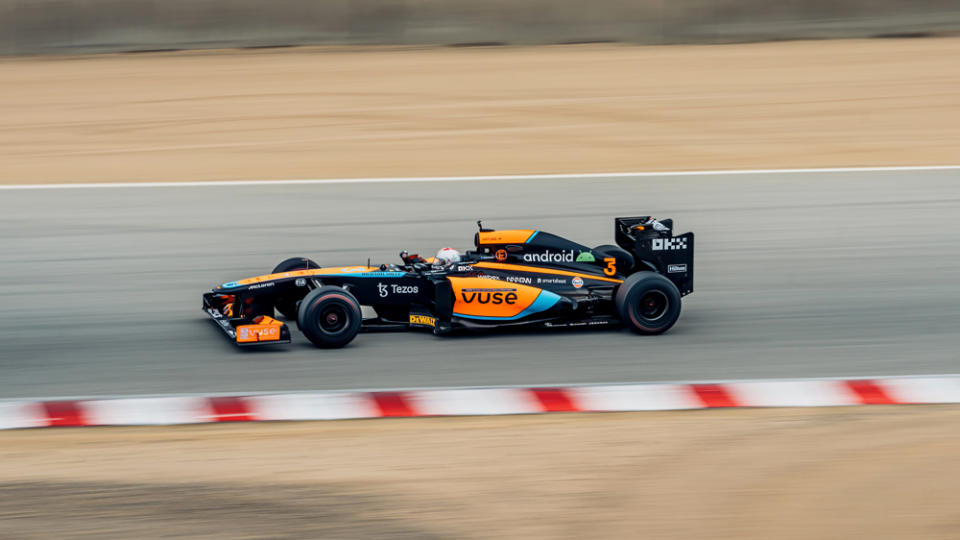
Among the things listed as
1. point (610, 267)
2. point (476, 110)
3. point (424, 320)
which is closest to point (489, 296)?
point (424, 320)

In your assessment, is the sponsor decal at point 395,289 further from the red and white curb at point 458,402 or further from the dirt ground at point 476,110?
the dirt ground at point 476,110

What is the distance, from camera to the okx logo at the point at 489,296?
851cm

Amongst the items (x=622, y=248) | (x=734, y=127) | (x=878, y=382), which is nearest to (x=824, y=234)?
(x=622, y=248)

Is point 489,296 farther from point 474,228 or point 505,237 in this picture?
point 474,228

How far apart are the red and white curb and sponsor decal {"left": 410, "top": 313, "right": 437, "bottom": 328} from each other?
1.23 metres

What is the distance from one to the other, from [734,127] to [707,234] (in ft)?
19.4

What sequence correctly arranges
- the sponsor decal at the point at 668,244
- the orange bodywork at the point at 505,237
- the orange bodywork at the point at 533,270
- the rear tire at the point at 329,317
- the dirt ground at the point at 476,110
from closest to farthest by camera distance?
the rear tire at the point at 329,317
the orange bodywork at the point at 533,270
the orange bodywork at the point at 505,237
the sponsor decal at the point at 668,244
the dirt ground at the point at 476,110

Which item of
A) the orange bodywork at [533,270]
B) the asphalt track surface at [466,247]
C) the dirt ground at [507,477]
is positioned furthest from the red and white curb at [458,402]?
the orange bodywork at [533,270]

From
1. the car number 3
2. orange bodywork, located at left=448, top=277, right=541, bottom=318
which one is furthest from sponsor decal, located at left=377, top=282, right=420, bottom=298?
the car number 3

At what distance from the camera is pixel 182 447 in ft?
21.2

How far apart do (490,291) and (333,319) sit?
1.16m

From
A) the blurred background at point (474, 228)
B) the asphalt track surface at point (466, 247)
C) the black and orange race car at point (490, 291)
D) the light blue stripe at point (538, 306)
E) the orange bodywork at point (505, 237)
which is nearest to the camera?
the blurred background at point (474, 228)

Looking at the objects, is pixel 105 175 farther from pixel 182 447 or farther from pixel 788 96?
pixel 788 96

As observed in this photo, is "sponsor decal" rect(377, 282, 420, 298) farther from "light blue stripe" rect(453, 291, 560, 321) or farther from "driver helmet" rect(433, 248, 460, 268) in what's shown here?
"light blue stripe" rect(453, 291, 560, 321)
